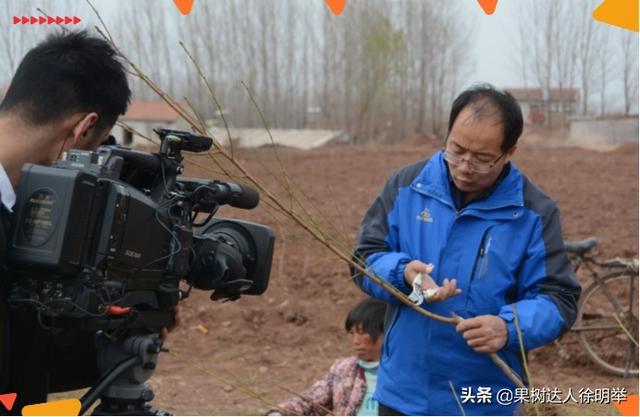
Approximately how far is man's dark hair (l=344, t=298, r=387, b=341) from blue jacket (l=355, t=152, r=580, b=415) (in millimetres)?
919

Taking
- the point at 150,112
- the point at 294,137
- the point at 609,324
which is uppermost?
the point at 609,324

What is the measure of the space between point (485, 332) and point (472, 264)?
205mm

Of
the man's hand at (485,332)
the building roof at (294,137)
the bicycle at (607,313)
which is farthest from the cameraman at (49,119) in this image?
the building roof at (294,137)

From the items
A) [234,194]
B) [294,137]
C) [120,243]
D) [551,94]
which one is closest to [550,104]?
[551,94]

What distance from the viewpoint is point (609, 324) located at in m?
6.25

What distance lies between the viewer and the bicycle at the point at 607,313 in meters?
5.89

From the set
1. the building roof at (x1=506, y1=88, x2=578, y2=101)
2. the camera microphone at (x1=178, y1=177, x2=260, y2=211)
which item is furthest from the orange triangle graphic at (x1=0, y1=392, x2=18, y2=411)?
the building roof at (x1=506, y1=88, x2=578, y2=101)

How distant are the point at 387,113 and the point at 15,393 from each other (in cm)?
3389

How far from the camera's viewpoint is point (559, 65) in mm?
30359

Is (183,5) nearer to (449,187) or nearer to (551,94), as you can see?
(449,187)

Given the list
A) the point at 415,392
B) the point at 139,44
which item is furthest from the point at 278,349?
the point at 139,44

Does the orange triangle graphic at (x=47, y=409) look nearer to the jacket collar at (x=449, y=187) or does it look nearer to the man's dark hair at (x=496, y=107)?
the jacket collar at (x=449, y=187)

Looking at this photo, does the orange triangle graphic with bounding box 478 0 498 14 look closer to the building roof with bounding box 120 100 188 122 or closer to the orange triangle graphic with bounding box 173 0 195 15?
the orange triangle graphic with bounding box 173 0 195 15

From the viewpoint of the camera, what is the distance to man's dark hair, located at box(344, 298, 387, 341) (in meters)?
3.56
